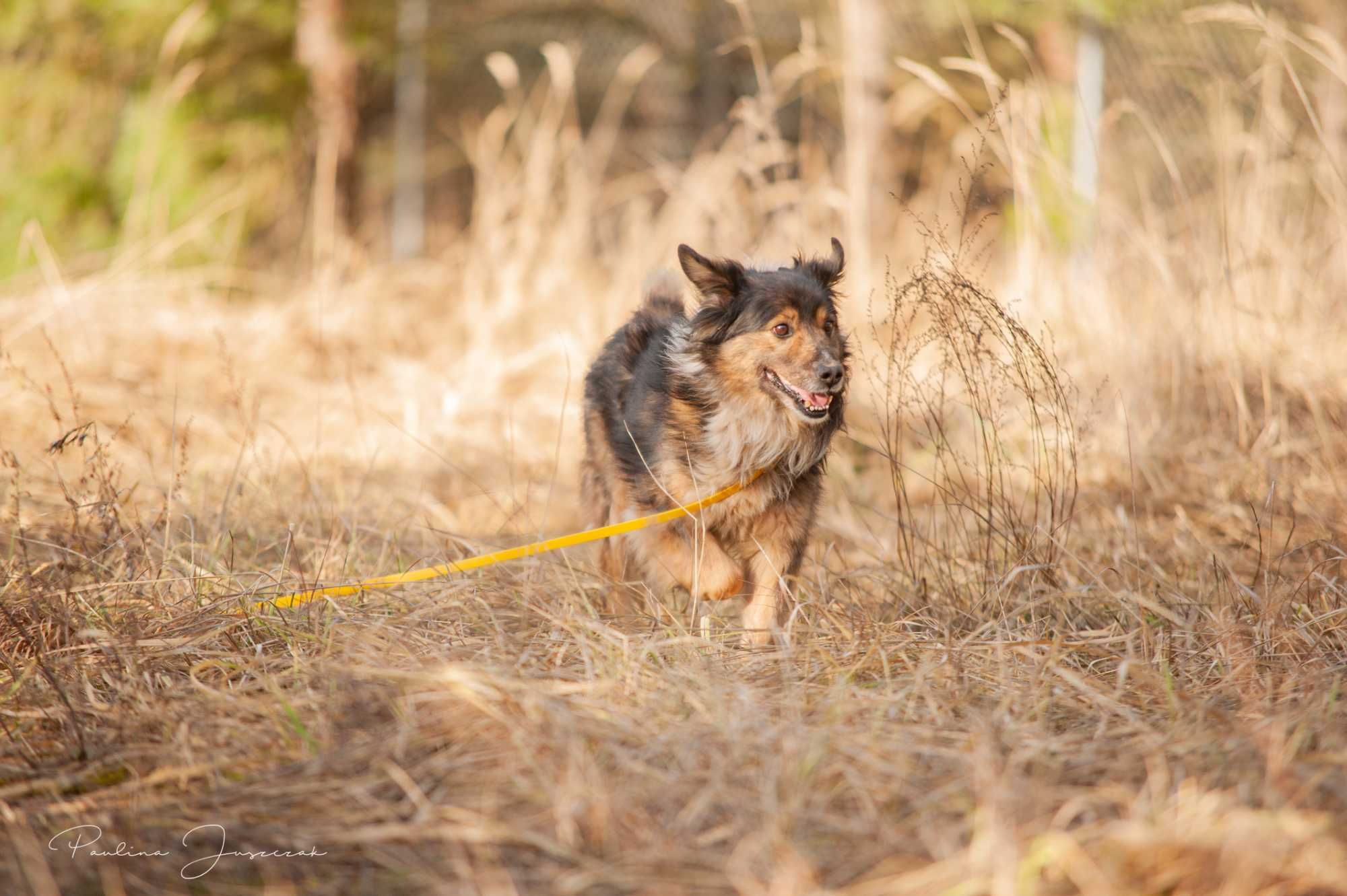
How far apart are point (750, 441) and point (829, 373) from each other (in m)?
0.34

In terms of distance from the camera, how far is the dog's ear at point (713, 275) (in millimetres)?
3498

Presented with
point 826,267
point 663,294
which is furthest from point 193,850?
point 663,294

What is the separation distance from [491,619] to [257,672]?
0.61 metres

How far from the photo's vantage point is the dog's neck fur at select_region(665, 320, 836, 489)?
3.48 metres

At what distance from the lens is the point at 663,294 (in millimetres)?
4531

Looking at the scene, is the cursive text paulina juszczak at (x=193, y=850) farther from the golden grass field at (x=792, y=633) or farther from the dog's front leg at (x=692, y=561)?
the dog's front leg at (x=692, y=561)

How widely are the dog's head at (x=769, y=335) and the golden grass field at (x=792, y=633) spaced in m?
0.20

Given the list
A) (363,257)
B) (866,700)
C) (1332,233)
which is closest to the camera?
(866,700)

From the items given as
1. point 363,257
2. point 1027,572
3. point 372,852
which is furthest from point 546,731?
point 363,257

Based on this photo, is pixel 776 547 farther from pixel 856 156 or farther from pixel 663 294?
pixel 856 156

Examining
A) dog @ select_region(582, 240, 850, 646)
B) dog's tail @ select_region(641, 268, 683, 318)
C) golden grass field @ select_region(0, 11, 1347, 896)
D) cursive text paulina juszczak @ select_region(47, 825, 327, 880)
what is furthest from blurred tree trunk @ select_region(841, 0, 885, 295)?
cursive text paulina juszczak @ select_region(47, 825, 327, 880)

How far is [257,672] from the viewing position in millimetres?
2514

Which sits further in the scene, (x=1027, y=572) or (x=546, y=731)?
(x=1027, y=572)

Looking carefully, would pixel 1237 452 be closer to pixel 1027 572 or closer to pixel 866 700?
pixel 1027 572
